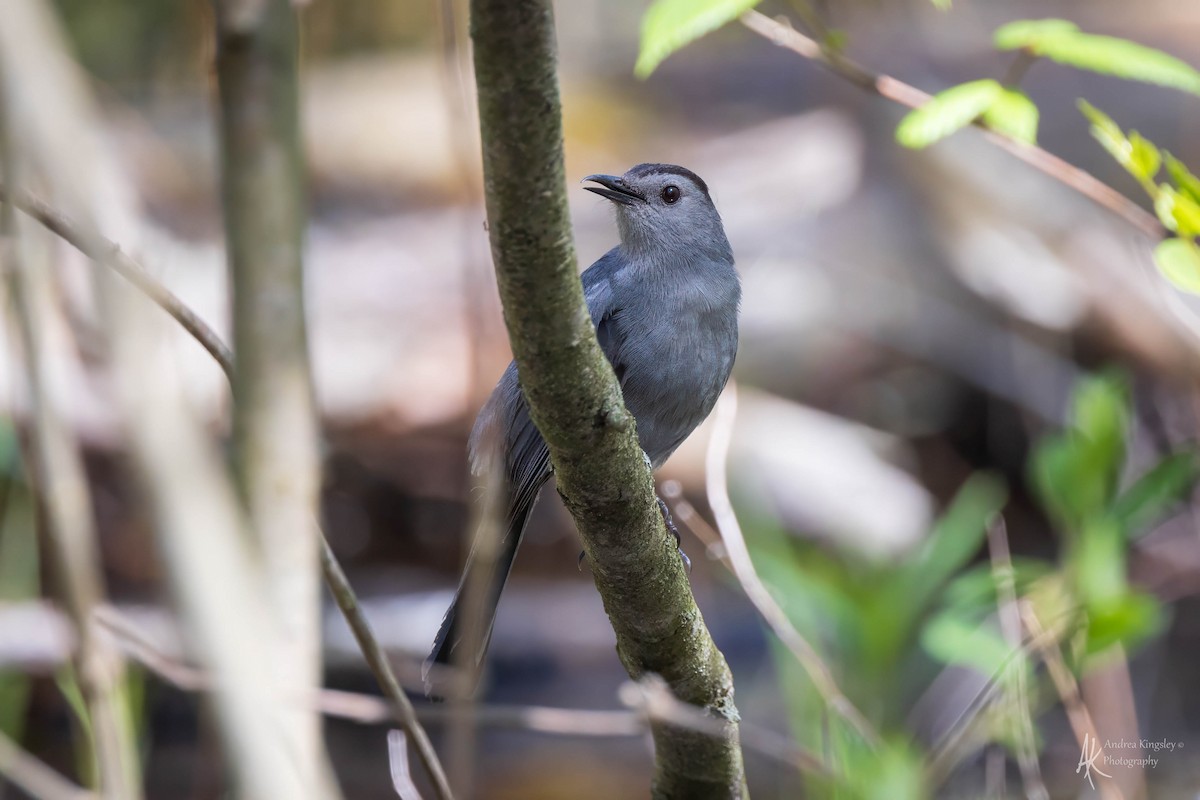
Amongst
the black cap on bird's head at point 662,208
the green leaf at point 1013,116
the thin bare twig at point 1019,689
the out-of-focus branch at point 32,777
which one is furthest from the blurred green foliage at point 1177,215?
the out-of-focus branch at point 32,777

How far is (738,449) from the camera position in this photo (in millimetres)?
6953

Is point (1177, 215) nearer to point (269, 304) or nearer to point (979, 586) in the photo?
point (269, 304)

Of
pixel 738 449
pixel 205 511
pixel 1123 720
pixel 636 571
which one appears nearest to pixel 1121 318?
pixel 738 449

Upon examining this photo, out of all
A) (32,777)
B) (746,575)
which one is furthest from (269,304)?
(746,575)

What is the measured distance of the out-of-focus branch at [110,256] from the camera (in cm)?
110

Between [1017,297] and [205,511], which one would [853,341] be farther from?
[205,511]

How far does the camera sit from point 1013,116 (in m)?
2.29

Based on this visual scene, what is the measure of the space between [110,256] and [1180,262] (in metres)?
1.83

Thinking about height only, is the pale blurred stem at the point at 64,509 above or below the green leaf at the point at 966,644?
above

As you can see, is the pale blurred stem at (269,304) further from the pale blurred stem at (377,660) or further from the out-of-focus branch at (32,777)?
the out-of-focus branch at (32,777)

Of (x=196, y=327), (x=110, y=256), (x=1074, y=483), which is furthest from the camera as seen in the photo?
(x=1074, y=483)

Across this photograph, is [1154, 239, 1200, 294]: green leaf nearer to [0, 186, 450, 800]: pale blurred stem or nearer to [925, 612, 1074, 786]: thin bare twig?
[925, 612, 1074, 786]: thin bare twig

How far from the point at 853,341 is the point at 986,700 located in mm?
5110

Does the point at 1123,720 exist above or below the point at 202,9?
below
